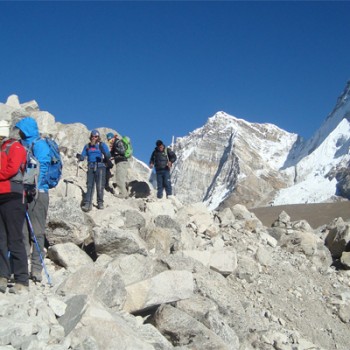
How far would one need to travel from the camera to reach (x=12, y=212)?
579cm

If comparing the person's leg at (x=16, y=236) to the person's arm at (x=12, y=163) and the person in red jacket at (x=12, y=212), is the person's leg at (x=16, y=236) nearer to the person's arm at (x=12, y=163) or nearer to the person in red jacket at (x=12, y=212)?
the person in red jacket at (x=12, y=212)

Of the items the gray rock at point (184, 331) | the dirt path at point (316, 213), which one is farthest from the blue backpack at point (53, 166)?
the dirt path at point (316, 213)

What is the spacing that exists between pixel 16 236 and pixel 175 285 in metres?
2.11

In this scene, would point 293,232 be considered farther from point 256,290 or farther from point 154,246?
point 154,246

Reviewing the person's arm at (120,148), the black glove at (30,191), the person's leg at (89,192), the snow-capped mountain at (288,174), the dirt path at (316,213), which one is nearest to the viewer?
the black glove at (30,191)

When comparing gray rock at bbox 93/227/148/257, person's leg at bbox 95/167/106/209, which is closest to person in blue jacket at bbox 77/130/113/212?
person's leg at bbox 95/167/106/209

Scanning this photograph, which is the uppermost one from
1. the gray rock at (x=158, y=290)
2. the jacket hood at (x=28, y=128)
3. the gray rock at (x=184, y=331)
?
the jacket hood at (x=28, y=128)

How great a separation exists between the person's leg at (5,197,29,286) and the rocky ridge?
1.13 feet

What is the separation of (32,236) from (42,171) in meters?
0.83

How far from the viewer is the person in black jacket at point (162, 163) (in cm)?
1345

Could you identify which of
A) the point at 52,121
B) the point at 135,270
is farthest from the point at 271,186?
the point at 135,270

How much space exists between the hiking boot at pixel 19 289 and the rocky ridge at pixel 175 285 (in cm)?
19

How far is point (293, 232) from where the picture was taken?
1316 centimetres

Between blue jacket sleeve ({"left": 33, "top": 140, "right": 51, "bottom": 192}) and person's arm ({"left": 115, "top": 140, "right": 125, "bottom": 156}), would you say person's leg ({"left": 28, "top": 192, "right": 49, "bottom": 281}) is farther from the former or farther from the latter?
person's arm ({"left": 115, "top": 140, "right": 125, "bottom": 156})
